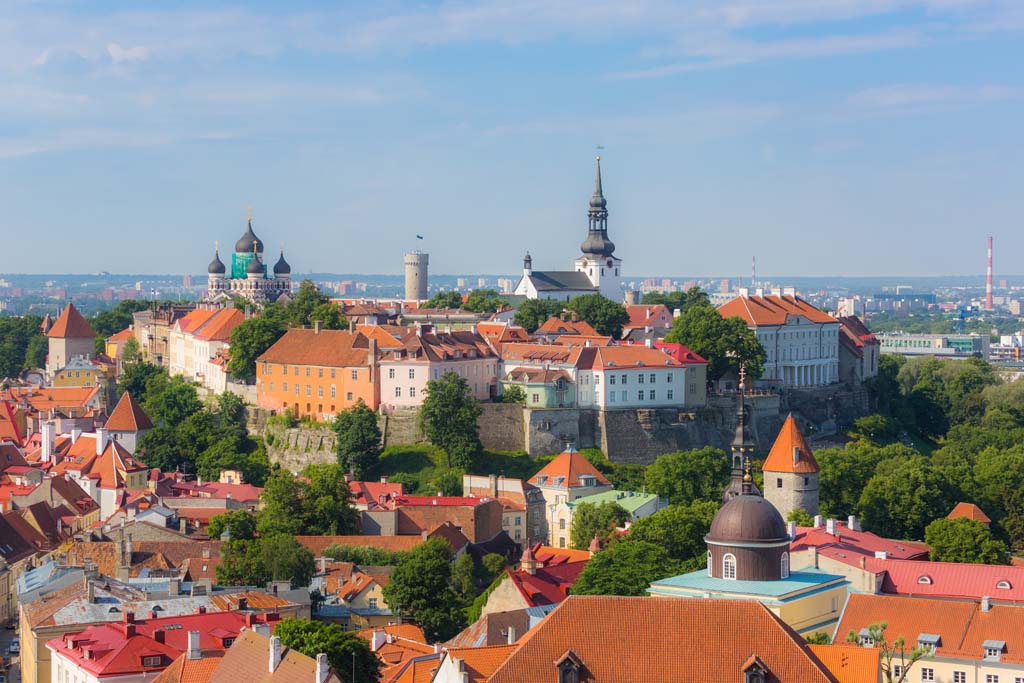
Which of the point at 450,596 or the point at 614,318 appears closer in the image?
the point at 450,596

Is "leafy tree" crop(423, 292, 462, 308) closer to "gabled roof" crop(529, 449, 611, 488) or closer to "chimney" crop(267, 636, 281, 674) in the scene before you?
"gabled roof" crop(529, 449, 611, 488)

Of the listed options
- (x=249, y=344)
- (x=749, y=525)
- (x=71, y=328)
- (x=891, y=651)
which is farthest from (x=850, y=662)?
(x=71, y=328)

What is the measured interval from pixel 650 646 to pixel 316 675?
6736mm

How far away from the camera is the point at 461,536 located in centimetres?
6712

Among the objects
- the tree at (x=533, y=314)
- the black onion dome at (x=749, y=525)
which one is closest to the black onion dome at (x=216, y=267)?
the tree at (x=533, y=314)

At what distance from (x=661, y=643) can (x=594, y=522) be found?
35.1 m

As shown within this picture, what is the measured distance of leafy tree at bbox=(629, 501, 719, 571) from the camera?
197 ft

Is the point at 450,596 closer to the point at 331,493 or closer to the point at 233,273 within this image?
the point at 331,493

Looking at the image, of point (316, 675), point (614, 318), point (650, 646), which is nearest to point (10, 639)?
point (316, 675)

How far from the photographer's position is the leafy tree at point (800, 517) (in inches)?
2537

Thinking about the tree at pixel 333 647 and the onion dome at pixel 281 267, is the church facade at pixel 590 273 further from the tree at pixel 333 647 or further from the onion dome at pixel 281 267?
the tree at pixel 333 647

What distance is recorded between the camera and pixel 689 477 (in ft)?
246

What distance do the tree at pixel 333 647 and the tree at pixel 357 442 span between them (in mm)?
36766

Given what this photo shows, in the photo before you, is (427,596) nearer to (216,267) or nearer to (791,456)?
(791,456)
